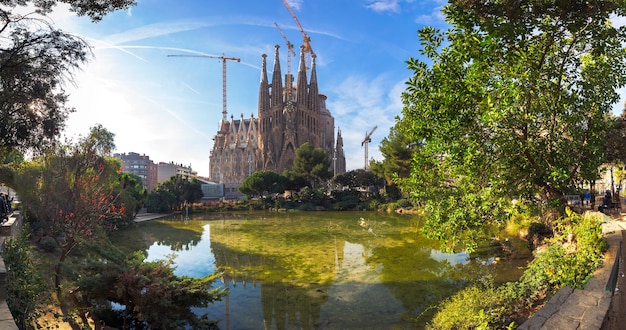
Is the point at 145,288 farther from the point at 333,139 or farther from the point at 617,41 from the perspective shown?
the point at 333,139

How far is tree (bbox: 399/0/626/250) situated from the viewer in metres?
5.79

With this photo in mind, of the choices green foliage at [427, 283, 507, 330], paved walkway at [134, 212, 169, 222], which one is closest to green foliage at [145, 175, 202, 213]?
paved walkway at [134, 212, 169, 222]

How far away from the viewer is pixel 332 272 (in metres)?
12.8

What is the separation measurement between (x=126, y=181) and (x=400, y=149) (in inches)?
1033

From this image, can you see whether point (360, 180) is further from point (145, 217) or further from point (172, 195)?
point (145, 217)

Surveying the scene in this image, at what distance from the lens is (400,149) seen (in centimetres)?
3553

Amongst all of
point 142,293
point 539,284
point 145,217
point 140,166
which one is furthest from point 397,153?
point 140,166

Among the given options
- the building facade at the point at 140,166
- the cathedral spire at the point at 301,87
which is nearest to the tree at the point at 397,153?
the cathedral spire at the point at 301,87

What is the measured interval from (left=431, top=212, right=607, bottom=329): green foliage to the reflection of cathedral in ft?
222

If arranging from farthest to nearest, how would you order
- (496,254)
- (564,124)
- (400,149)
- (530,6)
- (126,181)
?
1. (400,149)
2. (126,181)
3. (496,254)
4. (564,124)
5. (530,6)

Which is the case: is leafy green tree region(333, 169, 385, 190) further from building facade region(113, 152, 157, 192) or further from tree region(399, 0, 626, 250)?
building facade region(113, 152, 157, 192)

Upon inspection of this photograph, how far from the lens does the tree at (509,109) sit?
5.79 meters

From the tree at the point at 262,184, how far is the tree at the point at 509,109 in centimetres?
4155

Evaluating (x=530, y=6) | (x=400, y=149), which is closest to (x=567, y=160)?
(x=530, y=6)
